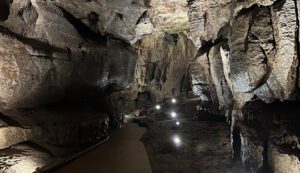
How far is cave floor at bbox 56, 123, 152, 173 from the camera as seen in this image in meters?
7.44

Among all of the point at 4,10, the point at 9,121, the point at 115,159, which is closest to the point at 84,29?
the point at 4,10

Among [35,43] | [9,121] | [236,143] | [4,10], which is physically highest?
[4,10]

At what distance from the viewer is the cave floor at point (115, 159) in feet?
24.4

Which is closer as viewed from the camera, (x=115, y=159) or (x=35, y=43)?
(x=115, y=159)

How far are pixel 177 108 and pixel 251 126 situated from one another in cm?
1280

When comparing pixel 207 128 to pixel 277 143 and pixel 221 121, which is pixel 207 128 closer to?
pixel 221 121

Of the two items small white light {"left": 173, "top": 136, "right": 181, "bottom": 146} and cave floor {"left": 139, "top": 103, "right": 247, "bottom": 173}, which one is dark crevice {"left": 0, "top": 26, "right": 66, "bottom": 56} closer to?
cave floor {"left": 139, "top": 103, "right": 247, "bottom": 173}

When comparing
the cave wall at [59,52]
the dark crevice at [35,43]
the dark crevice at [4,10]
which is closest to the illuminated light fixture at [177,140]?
the cave wall at [59,52]

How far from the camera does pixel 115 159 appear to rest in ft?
27.3

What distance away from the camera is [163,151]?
30.8 feet

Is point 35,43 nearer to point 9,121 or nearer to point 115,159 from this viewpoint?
point 9,121

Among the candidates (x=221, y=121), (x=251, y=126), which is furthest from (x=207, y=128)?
(x=251, y=126)

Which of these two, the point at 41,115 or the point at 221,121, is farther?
the point at 221,121

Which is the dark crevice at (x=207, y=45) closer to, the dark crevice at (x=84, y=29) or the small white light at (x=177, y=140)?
the small white light at (x=177, y=140)
